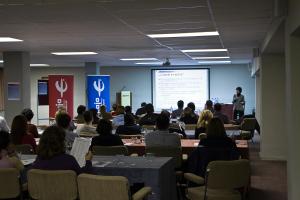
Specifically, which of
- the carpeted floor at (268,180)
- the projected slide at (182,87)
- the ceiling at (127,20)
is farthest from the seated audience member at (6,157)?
the projected slide at (182,87)

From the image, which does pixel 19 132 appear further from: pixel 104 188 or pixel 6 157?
pixel 104 188

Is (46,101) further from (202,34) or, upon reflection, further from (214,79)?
(214,79)

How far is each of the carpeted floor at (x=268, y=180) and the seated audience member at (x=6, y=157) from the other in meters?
3.57

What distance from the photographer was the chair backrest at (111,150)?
548 centimetres

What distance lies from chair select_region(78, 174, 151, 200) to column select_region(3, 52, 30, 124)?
7.93 meters

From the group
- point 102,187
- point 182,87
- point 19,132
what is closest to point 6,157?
point 102,187

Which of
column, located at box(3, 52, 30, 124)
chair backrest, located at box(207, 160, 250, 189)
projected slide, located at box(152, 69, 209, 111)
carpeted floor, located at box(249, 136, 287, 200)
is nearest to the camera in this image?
chair backrest, located at box(207, 160, 250, 189)

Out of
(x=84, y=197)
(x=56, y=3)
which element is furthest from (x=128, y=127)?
(x=84, y=197)

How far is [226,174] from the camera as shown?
162 inches


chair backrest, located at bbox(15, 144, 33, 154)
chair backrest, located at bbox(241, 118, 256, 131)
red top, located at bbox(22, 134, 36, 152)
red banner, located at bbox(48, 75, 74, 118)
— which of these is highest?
red banner, located at bbox(48, 75, 74, 118)

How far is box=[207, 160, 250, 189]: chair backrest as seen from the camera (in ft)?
13.4

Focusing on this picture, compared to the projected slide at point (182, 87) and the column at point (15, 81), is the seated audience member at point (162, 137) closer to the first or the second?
the column at point (15, 81)

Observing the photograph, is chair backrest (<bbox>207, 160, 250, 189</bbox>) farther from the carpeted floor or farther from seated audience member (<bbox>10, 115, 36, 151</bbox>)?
seated audience member (<bbox>10, 115, 36, 151</bbox>)

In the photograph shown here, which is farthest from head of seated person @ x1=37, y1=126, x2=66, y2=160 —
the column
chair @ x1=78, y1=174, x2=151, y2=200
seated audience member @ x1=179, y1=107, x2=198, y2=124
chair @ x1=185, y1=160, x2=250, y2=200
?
the column
